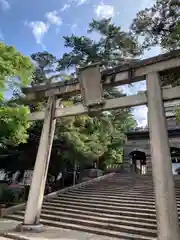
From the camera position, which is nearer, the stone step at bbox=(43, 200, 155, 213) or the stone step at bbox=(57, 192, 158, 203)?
the stone step at bbox=(43, 200, 155, 213)

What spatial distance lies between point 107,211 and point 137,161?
54.5 feet

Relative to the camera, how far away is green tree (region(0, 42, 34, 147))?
8070 millimetres

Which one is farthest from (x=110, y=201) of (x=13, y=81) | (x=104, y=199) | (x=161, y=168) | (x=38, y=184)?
(x=13, y=81)

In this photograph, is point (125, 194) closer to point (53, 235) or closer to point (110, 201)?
point (110, 201)

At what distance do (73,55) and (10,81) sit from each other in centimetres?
A: 1547

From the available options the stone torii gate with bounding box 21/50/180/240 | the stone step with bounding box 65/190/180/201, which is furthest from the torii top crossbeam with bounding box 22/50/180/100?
the stone step with bounding box 65/190/180/201

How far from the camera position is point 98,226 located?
8320 millimetres

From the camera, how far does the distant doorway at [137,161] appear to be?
23969 millimetres

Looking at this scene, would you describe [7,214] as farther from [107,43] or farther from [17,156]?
[107,43]

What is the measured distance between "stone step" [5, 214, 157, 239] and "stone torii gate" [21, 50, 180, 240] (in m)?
1.18

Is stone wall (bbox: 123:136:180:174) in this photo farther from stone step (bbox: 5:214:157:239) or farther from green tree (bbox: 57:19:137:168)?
stone step (bbox: 5:214:157:239)

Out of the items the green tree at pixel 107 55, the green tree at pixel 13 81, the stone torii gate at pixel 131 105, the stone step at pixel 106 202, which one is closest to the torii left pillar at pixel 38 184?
the stone torii gate at pixel 131 105

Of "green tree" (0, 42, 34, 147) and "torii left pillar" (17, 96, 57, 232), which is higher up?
"green tree" (0, 42, 34, 147)

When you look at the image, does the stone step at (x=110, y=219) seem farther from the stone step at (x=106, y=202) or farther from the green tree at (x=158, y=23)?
the green tree at (x=158, y=23)
